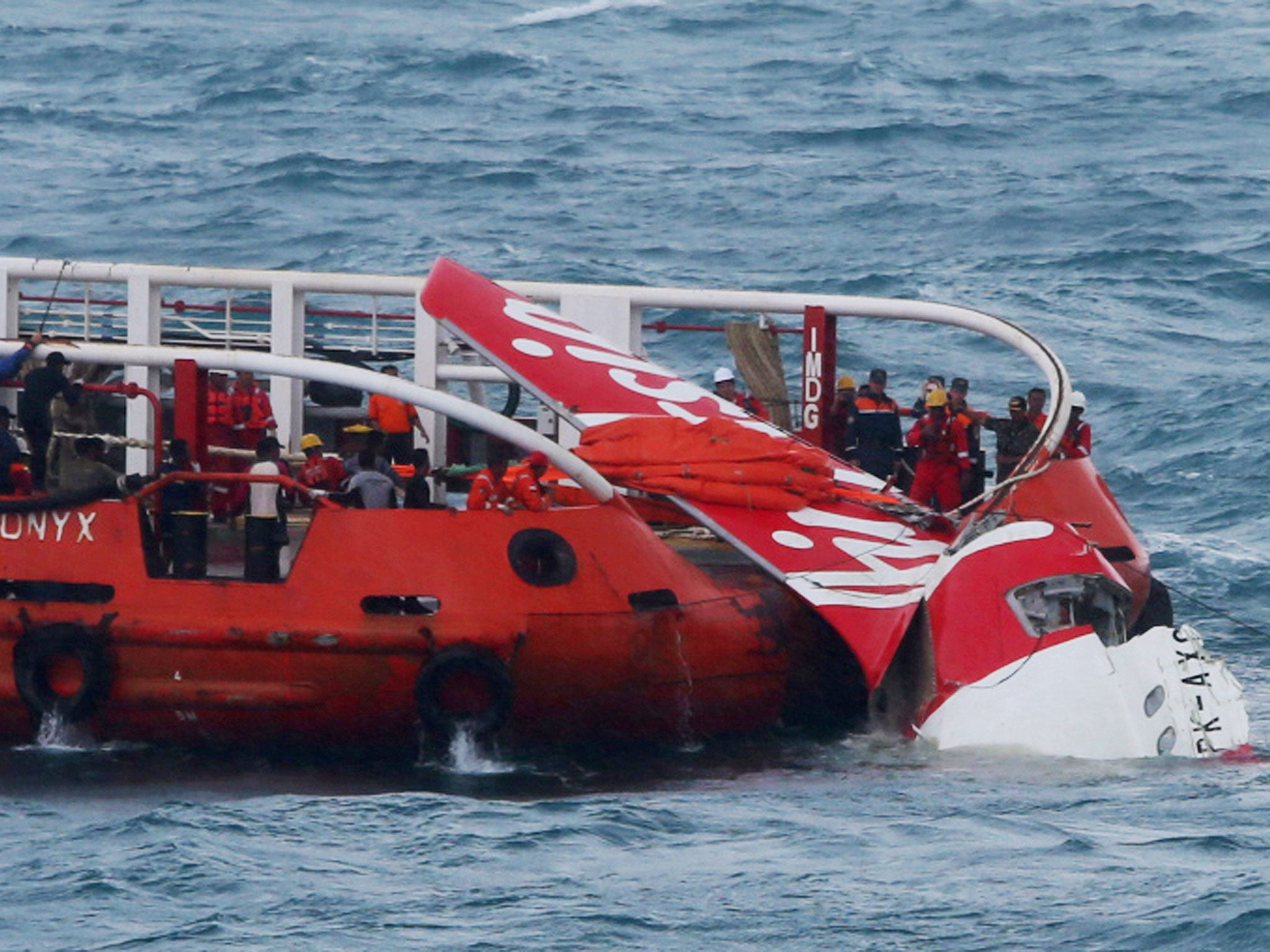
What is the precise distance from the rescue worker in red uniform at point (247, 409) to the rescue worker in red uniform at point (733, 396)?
12.7 feet

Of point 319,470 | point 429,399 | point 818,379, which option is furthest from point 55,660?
point 818,379

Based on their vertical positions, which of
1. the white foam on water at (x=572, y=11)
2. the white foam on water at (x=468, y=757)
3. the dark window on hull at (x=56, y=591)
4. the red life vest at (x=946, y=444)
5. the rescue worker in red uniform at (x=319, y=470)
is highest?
the white foam on water at (x=572, y=11)

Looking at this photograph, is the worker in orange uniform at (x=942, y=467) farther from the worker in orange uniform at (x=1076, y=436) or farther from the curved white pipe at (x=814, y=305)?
the worker in orange uniform at (x=1076, y=436)

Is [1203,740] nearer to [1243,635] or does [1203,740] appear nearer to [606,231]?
[1243,635]

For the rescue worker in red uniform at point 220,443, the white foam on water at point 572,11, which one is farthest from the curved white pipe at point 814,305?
the white foam on water at point 572,11

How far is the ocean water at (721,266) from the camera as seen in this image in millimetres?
13477

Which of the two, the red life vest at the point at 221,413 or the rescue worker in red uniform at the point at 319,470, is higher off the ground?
the red life vest at the point at 221,413

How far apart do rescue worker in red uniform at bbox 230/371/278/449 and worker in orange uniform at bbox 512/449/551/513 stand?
3.01 m

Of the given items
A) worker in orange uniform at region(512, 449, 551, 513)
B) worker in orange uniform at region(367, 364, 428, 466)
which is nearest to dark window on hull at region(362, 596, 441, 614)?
worker in orange uniform at region(512, 449, 551, 513)

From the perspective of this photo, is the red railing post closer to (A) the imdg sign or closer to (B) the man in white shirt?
(B) the man in white shirt

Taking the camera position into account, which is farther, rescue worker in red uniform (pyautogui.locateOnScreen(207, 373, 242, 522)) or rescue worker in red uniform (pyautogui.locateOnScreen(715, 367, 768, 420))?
rescue worker in red uniform (pyautogui.locateOnScreen(715, 367, 768, 420))

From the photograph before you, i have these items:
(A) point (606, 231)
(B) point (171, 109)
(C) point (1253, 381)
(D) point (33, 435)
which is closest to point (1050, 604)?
(D) point (33, 435)

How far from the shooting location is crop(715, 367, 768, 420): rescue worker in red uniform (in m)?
20.2

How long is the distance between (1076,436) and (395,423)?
18.9ft
